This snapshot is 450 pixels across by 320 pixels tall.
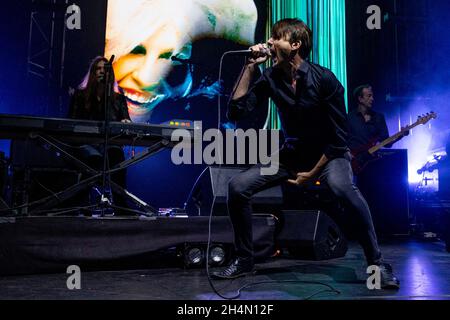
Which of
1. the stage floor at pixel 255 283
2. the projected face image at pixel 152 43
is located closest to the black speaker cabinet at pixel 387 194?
the stage floor at pixel 255 283

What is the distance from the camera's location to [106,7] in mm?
6328

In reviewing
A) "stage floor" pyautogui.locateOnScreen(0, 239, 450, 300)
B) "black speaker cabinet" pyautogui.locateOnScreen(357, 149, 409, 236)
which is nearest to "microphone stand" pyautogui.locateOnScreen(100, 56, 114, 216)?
"stage floor" pyautogui.locateOnScreen(0, 239, 450, 300)

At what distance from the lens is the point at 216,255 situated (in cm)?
339

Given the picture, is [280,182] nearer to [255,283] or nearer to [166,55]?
[255,283]

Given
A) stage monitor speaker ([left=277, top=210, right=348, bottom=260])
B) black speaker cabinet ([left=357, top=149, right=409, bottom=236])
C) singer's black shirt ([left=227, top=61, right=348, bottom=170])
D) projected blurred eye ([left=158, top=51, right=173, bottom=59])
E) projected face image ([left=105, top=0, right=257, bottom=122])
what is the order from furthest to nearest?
projected blurred eye ([left=158, top=51, right=173, bottom=59]), projected face image ([left=105, top=0, right=257, bottom=122]), black speaker cabinet ([left=357, top=149, right=409, bottom=236]), stage monitor speaker ([left=277, top=210, right=348, bottom=260]), singer's black shirt ([left=227, top=61, right=348, bottom=170])

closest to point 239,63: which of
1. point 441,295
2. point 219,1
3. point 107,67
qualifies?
point 219,1

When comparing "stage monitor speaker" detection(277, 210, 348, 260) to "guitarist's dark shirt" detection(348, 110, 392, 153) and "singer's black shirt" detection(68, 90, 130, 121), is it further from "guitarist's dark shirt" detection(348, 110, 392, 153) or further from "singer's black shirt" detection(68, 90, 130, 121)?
"singer's black shirt" detection(68, 90, 130, 121)

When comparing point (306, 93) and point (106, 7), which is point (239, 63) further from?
point (306, 93)

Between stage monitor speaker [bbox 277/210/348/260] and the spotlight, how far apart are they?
30.4 inches

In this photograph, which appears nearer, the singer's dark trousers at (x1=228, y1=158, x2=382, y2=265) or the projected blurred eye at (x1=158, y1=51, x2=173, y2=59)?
the singer's dark trousers at (x1=228, y1=158, x2=382, y2=265)

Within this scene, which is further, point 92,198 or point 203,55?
point 203,55

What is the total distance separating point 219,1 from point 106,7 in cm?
174

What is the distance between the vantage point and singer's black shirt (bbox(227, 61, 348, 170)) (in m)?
2.58
